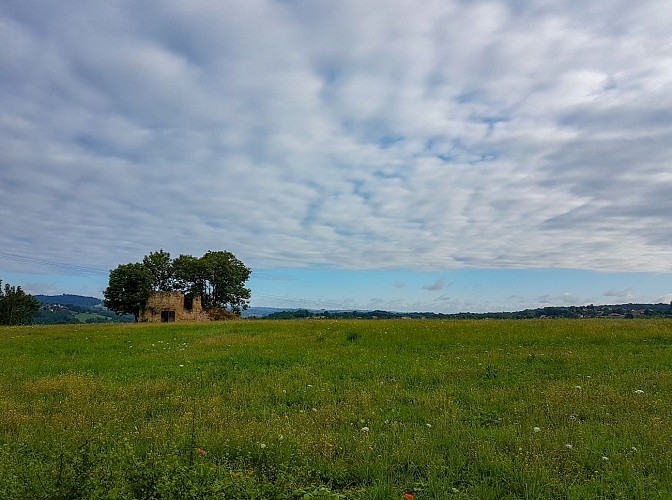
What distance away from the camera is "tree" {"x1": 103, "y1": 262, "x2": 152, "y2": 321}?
209 ft

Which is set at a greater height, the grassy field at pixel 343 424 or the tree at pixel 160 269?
the tree at pixel 160 269

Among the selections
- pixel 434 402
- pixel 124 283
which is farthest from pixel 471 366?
pixel 124 283

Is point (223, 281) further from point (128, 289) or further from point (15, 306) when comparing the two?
point (15, 306)

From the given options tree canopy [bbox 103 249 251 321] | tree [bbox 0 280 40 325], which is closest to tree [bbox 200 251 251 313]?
tree canopy [bbox 103 249 251 321]

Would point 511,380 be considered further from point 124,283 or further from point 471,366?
point 124,283

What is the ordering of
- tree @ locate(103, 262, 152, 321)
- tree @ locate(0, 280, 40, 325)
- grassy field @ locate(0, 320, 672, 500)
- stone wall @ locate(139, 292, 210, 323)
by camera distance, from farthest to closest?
tree @ locate(0, 280, 40, 325)
tree @ locate(103, 262, 152, 321)
stone wall @ locate(139, 292, 210, 323)
grassy field @ locate(0, 320, 672, 500)

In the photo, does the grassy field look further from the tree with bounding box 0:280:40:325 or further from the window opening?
the tree with bounding box 0:280:40:325

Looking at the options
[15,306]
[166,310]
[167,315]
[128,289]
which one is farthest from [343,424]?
[15,306]

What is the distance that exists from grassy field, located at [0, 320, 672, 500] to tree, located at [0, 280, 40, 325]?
287 feet

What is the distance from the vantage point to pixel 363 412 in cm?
852

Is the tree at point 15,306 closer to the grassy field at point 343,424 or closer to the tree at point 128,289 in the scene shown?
the tree at point 128,289

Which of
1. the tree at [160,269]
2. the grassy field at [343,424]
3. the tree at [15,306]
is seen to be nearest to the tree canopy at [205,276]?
the tree at [160,269]

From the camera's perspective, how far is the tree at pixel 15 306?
86.1 m

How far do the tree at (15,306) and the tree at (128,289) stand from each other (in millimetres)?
35574
